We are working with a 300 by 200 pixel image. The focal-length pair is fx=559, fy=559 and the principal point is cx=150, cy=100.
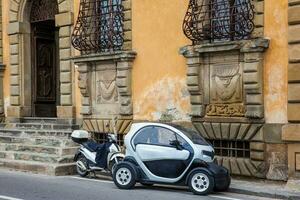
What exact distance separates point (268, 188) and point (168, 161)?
2249mm

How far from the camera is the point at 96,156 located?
13.6 m

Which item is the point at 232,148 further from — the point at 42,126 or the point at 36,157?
the point at 42,126

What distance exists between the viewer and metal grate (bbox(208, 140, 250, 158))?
13.4 m

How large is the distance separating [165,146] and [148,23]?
15.8ft

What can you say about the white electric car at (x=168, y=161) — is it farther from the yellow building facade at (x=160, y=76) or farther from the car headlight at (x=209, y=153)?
the yellow building facade at (x=160, y=76)

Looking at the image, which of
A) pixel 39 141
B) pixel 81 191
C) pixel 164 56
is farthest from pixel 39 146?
pixel 81 191

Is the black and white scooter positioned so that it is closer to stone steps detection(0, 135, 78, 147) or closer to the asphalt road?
the asphalt road

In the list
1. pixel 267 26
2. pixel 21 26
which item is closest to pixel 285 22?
pixel 267 26

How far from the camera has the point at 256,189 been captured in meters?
11.7

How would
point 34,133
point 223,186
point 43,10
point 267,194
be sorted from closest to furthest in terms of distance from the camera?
point 267,194 → point 223,186 → point 34,133 → point 43,10

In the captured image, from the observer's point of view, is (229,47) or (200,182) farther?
(229,47)

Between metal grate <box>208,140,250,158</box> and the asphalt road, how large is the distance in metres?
2.04

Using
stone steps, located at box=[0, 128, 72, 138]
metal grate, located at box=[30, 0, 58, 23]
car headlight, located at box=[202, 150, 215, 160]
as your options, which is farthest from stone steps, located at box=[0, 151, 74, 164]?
metal grate, located at box=[30, 0, 58, 23]

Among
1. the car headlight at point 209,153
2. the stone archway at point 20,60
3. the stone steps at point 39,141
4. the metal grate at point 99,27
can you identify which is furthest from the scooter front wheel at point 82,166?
the stone archway at point 20,60
